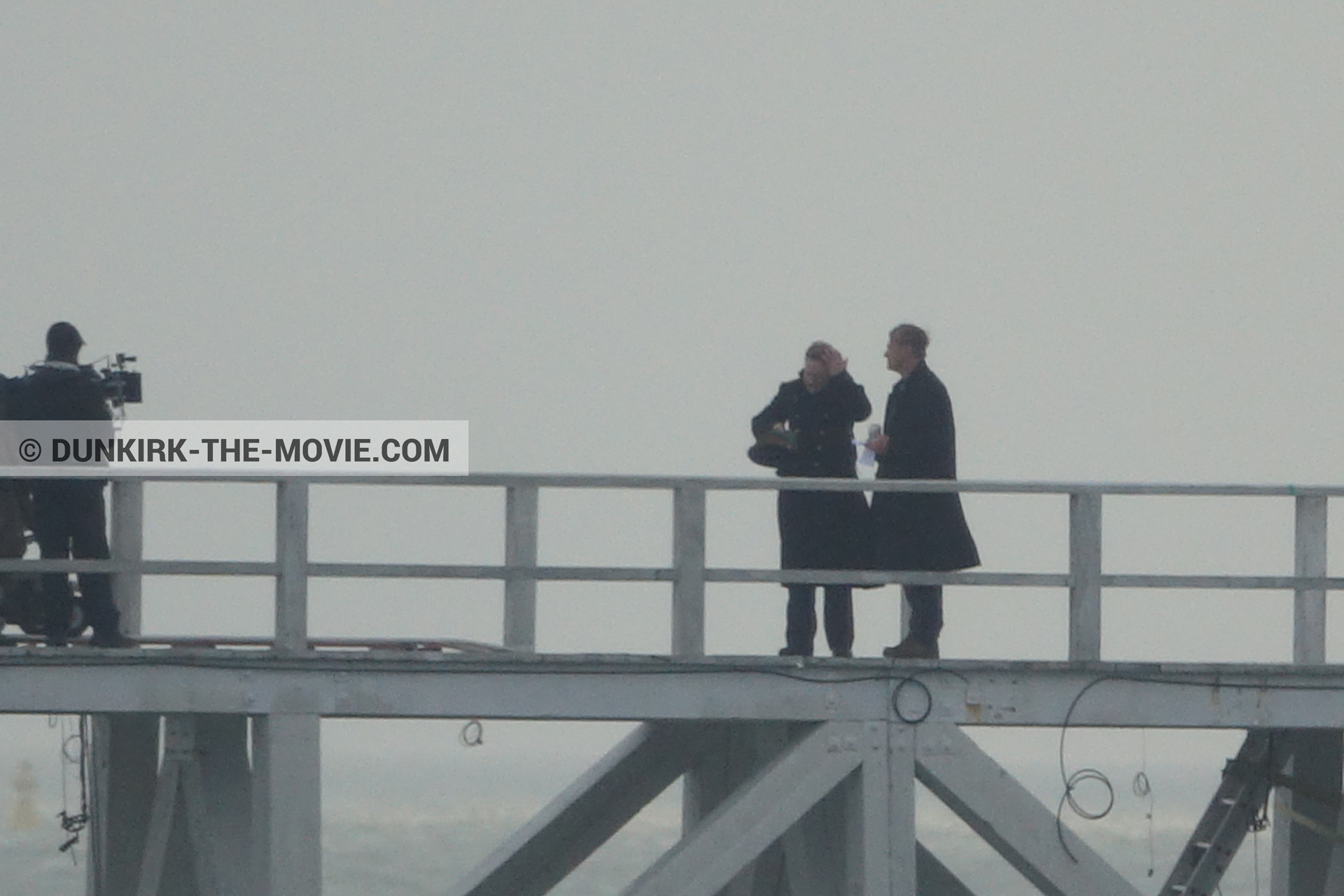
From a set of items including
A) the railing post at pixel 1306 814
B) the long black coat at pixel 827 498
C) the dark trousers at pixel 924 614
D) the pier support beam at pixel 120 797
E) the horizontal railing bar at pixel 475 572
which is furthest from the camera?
the pier support beam at pixel 120 797

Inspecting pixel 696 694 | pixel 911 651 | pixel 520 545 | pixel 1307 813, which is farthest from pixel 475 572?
pixel 1307 813

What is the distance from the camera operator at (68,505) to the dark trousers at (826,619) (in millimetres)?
3478


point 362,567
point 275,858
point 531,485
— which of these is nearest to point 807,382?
point 531,485

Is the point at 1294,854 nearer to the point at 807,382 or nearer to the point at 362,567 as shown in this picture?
the point at 807,382

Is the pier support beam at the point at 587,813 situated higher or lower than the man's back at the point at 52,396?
lower

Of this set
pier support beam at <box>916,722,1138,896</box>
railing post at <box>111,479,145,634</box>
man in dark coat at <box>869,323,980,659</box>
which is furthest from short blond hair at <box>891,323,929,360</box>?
railing post at <box>111,479,145,634</box>

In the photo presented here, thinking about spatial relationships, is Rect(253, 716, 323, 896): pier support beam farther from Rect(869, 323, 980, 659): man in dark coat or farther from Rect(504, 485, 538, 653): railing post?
Rect(869, 323, 980, 659): man in dark coat

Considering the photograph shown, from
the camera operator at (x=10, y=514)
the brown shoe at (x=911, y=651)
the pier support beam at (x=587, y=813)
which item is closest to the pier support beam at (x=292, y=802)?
the camera operator at (x=10, y=514)

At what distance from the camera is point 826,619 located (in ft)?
48.5

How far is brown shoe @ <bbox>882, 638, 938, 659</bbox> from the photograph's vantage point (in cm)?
1427

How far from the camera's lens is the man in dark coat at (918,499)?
567 inches

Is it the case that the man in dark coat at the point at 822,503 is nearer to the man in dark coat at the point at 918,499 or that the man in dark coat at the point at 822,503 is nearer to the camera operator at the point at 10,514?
the man in dark coat at the point at 918,499

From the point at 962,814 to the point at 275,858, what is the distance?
135 inches

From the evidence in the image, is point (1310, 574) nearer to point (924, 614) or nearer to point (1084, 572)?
point (1084, 572)
